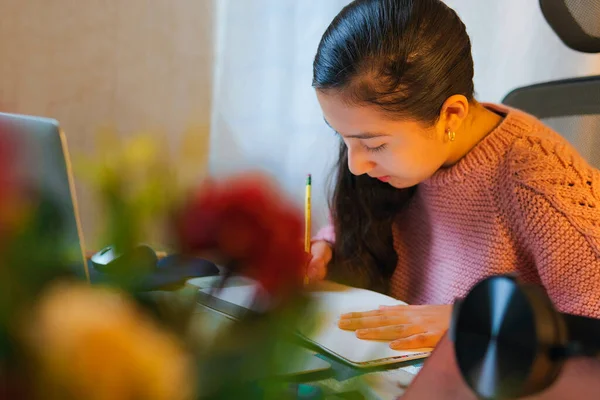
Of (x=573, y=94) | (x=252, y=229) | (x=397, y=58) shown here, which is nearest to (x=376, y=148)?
(x=397, y=58)

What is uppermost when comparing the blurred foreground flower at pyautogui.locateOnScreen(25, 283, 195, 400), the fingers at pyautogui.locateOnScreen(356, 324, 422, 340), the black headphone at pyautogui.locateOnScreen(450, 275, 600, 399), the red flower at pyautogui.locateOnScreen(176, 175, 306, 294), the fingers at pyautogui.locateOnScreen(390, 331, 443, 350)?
the red flower at pyautogui.locateOnScreen(176, 175, 306, 294)

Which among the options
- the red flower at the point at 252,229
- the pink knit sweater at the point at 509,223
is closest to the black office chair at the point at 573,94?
→ the pink knit sweater at the point at 509,223

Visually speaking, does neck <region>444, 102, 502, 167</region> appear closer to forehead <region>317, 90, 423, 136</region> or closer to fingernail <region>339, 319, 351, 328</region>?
forehead <region>317, 90, 423, 136</region>

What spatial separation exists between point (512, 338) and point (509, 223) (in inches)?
→ 25.7

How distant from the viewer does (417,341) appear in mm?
637

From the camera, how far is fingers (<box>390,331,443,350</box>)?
625 mm

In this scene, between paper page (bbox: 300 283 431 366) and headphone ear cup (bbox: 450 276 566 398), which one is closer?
headphone ear cup (bbox: 450 276 566 398)

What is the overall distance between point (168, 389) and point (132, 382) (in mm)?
10

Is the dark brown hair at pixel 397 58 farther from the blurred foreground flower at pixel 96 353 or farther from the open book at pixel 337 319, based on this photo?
the blurred foreground flower at pixel 96 353

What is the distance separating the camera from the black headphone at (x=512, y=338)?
0.26m

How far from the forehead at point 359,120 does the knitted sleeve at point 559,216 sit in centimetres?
16

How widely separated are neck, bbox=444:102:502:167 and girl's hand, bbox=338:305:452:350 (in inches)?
10.8

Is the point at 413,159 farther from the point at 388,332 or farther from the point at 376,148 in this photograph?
the point at 388,332

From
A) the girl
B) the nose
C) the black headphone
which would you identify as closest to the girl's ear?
the girl
